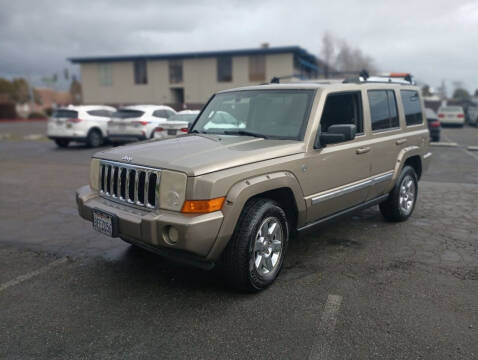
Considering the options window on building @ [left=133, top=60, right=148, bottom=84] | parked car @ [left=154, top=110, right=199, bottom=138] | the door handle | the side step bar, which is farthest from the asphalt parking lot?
window on building @ [left=133, top=60, right=148, bottom=84]

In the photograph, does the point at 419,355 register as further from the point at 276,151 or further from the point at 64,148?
the point at 64,148

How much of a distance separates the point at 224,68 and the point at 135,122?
2159cm

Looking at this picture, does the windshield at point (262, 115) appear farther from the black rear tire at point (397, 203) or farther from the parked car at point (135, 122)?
the parked car at point (135, 122)

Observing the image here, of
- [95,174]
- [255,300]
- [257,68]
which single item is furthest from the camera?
[257,68]

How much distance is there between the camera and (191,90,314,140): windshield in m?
4.23

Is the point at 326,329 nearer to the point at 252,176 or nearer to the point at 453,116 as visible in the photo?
the point at 252,176

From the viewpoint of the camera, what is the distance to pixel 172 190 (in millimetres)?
3260

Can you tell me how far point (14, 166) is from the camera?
37.5 feet

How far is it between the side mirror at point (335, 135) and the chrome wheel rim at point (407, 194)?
2.04m

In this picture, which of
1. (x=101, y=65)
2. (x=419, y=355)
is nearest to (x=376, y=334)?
(x=419, y=355)

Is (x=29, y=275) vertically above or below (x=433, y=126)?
below

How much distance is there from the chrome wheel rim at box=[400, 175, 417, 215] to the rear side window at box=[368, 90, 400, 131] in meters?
0.83

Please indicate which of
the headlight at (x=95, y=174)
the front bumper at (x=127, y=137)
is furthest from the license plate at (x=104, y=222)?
the front bumper at (x=127, y=137)

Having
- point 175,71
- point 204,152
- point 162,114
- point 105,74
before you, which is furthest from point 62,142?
point 105,74
